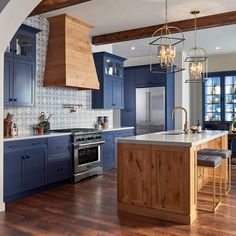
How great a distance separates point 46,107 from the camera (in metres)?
5.18

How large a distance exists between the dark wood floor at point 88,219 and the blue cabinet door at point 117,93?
2.94 metres

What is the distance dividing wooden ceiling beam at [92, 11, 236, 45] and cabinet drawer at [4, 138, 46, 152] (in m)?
2.91

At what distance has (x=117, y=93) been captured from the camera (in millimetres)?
6883

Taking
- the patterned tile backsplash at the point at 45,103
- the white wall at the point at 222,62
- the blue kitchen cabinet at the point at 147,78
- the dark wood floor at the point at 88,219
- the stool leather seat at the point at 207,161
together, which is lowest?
the dark wood floor at the point at 88,219

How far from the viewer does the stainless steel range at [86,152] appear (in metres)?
5.04

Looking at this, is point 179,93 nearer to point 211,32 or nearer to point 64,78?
point 211,32

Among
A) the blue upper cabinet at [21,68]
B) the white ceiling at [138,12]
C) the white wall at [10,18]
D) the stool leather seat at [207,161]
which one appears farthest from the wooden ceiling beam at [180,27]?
the white wall at [10,18]

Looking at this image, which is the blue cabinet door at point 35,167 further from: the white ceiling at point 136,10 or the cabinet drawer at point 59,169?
the white ceiling at point 136,10

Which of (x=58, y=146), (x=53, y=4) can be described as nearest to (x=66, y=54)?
(x=53, y=4)

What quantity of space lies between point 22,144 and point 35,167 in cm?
45

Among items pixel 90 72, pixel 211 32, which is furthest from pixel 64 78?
pixel 211 32

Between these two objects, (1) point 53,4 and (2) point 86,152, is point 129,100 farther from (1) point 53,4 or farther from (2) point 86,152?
(1) point 53,4

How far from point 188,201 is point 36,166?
7.64ft

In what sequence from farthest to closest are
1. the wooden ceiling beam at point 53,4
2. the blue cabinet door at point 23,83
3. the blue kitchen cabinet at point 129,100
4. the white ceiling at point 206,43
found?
the blue kitchen cabinet at point 129,100, the white ceiling at point 206,43, the blue cabinet door at point 23,83, the wooden ceiling beam at point 53,4
